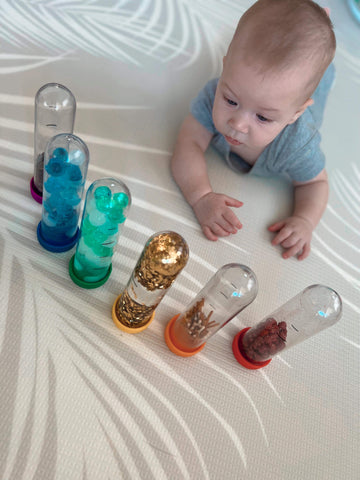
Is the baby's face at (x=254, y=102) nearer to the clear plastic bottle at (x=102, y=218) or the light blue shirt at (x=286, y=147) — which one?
the light blue shirt at (x=286, y=147)

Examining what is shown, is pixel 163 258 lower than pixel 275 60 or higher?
lower

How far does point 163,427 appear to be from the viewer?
47cm

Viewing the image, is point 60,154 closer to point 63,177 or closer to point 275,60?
point 63,177

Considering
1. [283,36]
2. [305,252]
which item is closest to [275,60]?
[283,36]

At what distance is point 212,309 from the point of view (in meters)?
0.50

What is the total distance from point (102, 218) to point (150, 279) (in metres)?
0.09

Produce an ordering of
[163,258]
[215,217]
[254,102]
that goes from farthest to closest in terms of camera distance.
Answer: [215,217]
[254,102]
[163,258]

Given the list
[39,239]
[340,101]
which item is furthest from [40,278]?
[340,101]

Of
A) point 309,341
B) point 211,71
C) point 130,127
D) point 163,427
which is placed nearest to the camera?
point 163,427

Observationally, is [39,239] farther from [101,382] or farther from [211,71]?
[211,71]

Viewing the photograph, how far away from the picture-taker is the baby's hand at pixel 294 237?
65 centimetres

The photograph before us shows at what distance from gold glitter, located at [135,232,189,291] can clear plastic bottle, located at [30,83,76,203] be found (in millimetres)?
226

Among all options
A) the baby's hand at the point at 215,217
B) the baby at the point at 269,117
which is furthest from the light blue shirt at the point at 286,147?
the baby's hand at the point at 215,217

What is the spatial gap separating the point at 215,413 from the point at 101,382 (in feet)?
0.46
